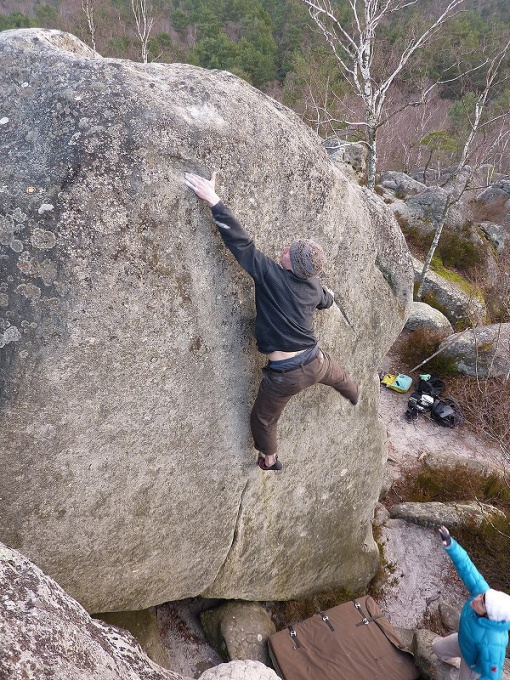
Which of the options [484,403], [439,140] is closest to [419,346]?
[484,403]

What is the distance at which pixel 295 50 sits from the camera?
38.4 m

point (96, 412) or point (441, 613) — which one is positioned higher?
point (96, 412)

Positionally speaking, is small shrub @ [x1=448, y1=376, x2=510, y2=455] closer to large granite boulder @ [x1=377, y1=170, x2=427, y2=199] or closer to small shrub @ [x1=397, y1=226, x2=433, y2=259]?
small shrub @ [x1=397, y1=226, x2=433, y2=259]

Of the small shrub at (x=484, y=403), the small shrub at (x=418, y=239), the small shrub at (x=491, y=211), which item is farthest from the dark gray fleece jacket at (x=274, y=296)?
the small shrub at (x=491, y=211)

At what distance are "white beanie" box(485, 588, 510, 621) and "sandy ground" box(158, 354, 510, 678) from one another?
3.40 m

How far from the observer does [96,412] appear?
3973mm

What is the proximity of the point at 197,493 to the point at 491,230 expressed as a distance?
20.9 meters

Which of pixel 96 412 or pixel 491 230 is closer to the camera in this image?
pixel 96 412

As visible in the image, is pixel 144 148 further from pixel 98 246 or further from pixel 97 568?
pixel 97 568

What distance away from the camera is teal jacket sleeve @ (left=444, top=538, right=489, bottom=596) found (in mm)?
4891

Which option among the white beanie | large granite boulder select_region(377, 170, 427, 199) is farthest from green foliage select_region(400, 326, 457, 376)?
large granite boulder select_region(377, 170, 427, 199)

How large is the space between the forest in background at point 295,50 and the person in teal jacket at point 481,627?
2673 centimetres

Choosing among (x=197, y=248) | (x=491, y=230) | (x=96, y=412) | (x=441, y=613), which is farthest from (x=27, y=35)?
(x=491, y=230)

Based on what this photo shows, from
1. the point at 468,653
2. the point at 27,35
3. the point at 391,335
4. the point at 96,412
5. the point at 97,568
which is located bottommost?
the point at 468,653
